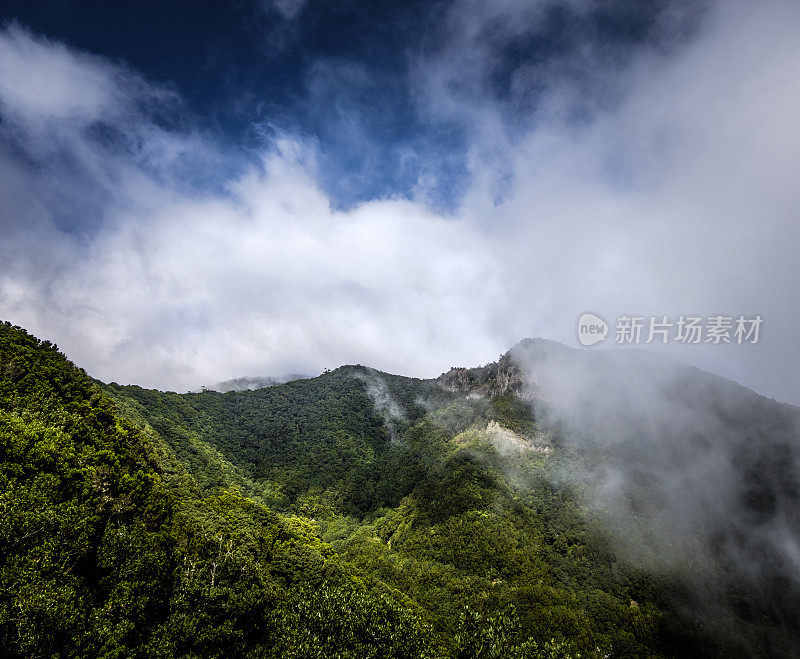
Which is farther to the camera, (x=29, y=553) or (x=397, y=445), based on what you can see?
(x=397, y=445)

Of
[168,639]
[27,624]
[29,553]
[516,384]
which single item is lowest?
[168,639]

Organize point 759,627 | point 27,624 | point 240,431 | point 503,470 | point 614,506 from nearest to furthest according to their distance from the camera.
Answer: point 27,624 < point 759,627 < point 614,506 < point 503,470 < point 240,431

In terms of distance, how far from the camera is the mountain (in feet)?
118

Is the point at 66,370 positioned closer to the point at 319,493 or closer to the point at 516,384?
the point at 319,493

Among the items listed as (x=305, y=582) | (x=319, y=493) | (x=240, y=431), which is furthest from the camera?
(x=240, y=431)

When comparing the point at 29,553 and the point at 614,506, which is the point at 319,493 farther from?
the point at 29,553

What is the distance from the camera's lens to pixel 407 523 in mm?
115312

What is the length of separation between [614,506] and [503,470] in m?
35.7

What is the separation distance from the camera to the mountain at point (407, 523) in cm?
3600

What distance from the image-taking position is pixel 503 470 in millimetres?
130875

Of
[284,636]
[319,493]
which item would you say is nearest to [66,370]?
[284,636]

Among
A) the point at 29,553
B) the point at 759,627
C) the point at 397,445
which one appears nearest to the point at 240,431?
the point at 397,445

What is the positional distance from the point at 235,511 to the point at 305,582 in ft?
81.6

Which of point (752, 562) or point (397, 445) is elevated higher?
point (397, 445)
